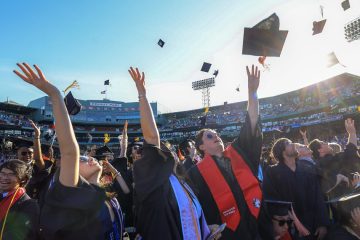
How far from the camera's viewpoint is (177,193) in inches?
91.9

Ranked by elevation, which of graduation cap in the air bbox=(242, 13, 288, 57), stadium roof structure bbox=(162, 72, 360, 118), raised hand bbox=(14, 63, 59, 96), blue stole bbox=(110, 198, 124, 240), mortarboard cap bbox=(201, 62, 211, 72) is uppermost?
stadium roof structure bbox=(162, 72, 360, 118)

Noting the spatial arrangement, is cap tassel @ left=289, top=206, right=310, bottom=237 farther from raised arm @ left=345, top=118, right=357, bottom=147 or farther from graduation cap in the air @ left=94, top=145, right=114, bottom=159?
graduation cap in the air @ left=94, top=145, right=114, bottom=159

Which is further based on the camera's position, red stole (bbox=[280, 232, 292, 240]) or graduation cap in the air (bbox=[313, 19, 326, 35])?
graduation cap in the air (bbox=[313, 19, 326, 35])

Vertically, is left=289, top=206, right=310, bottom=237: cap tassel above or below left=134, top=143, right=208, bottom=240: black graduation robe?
below

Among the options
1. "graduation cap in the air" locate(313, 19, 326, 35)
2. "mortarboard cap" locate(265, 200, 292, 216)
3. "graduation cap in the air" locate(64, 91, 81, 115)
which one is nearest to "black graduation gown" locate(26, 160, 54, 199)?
"graduation cap in the air" locate(64, 91, 81, 115)

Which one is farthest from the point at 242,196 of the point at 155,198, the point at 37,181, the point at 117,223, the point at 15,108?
the point at 15,108

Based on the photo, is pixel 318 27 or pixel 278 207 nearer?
pixel 278 207

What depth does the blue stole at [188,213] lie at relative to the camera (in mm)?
2250

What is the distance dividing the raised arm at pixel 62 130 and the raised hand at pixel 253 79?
6.89 ft

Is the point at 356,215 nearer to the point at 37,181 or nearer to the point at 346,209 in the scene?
the point at 346,209

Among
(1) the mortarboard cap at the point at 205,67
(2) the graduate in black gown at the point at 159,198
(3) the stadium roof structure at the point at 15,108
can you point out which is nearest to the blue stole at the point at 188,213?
(2) the graduate in black gown at the point at 159,198

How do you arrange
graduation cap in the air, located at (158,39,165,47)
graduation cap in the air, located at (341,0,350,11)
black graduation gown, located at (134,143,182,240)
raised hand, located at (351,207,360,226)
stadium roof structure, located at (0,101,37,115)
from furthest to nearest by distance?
1. stadium roof structure, located at (0,101,37,115)
2. graduation cap in the air, located at (158,39,165,47)
3. graduation cap in the air, located at (341,0,350,11)
4. raised hand, located at (351,207,360,226)
5. black graduation gown, located at (134,143,182,240)

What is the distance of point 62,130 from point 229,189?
67.7 inches

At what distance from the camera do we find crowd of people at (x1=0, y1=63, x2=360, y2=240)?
1985 millimetres
